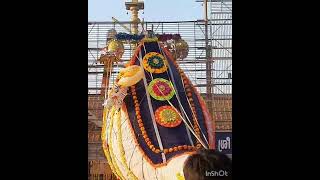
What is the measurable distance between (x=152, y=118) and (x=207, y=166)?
1.55ft

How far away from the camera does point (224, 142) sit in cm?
336

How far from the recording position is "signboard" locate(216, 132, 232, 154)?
3311 millimetres

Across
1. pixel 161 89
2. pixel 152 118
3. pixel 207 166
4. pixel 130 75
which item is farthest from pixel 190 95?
pixel 207 166

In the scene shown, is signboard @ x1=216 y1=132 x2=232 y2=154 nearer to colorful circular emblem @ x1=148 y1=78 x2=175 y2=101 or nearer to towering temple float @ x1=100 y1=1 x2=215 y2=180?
towering temple float @ x1=100 y1=1 x2=215 y2=180

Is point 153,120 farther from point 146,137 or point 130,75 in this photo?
point 130,75

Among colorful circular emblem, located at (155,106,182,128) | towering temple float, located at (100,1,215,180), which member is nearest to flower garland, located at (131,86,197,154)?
towering temple float, located at (100,1,215,180)

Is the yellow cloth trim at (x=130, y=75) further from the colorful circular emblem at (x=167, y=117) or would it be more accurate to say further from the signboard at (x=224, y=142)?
the signboard at (x=224, y=142)

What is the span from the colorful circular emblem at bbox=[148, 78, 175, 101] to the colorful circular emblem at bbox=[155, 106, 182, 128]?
2.7 inches

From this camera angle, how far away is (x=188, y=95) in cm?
351
